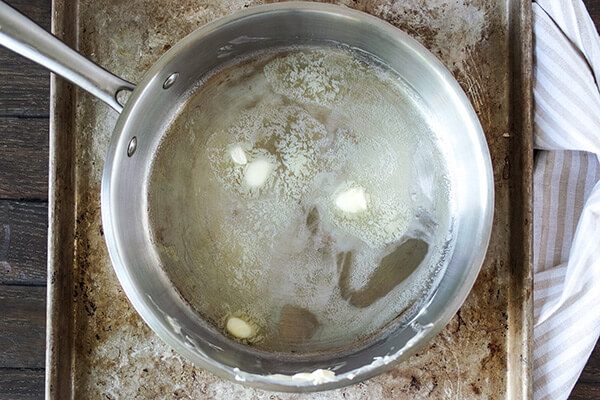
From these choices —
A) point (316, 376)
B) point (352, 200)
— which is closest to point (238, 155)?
point (352, 200)

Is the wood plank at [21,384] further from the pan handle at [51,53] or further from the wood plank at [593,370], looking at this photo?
the wood plank at [593,370]

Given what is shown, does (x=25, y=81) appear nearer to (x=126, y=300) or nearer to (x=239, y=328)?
(x=126, y=300)

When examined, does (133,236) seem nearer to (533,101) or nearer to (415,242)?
(415,242)

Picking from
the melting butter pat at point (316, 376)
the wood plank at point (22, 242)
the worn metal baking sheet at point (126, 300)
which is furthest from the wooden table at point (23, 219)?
the melting butter pat at point (316, 376)

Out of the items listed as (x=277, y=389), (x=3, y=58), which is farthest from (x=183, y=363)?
(x=3, y=58)

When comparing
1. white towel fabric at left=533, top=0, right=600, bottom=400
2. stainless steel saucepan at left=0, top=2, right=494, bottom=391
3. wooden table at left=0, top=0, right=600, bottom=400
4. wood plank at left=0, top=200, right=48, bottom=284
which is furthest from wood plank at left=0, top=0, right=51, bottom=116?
white towel fabric at left=533, top=0, right=600, bottom=400

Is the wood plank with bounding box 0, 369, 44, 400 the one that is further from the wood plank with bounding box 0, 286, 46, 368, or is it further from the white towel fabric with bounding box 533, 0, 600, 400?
the white towel fabric with bounding box 533, 0, 600, 400
